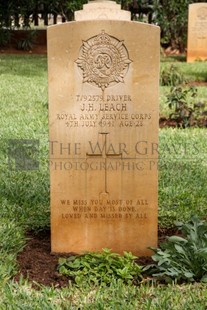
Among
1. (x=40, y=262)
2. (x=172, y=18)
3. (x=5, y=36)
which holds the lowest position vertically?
(x=40, y=262)

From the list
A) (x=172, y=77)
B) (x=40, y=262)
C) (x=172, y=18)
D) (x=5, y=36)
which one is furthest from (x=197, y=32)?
(x=40, y=262)

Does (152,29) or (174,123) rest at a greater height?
(152,29)

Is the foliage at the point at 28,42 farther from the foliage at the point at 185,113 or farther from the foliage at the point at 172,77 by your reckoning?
the foliage at the point at 185,113

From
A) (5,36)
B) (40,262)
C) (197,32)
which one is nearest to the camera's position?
(40,262)

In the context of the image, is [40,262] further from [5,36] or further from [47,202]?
[5,36]

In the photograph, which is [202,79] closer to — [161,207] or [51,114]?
[161,207]

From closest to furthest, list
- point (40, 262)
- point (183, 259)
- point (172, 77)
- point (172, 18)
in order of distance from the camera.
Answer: point (183, 259) → point (40, 262) → point (172, 77) → point (172, 18)

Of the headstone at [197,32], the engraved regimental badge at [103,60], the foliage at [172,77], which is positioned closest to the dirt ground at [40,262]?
the engraved regimental badge at [103,60]

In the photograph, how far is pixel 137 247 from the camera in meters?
3.76

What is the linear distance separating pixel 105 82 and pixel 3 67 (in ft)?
33.4

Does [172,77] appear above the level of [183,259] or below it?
above

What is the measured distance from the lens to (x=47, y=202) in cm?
450

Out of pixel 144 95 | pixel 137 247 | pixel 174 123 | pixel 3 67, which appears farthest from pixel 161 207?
pixel 3 67

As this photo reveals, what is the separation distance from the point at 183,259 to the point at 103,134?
83 cm
